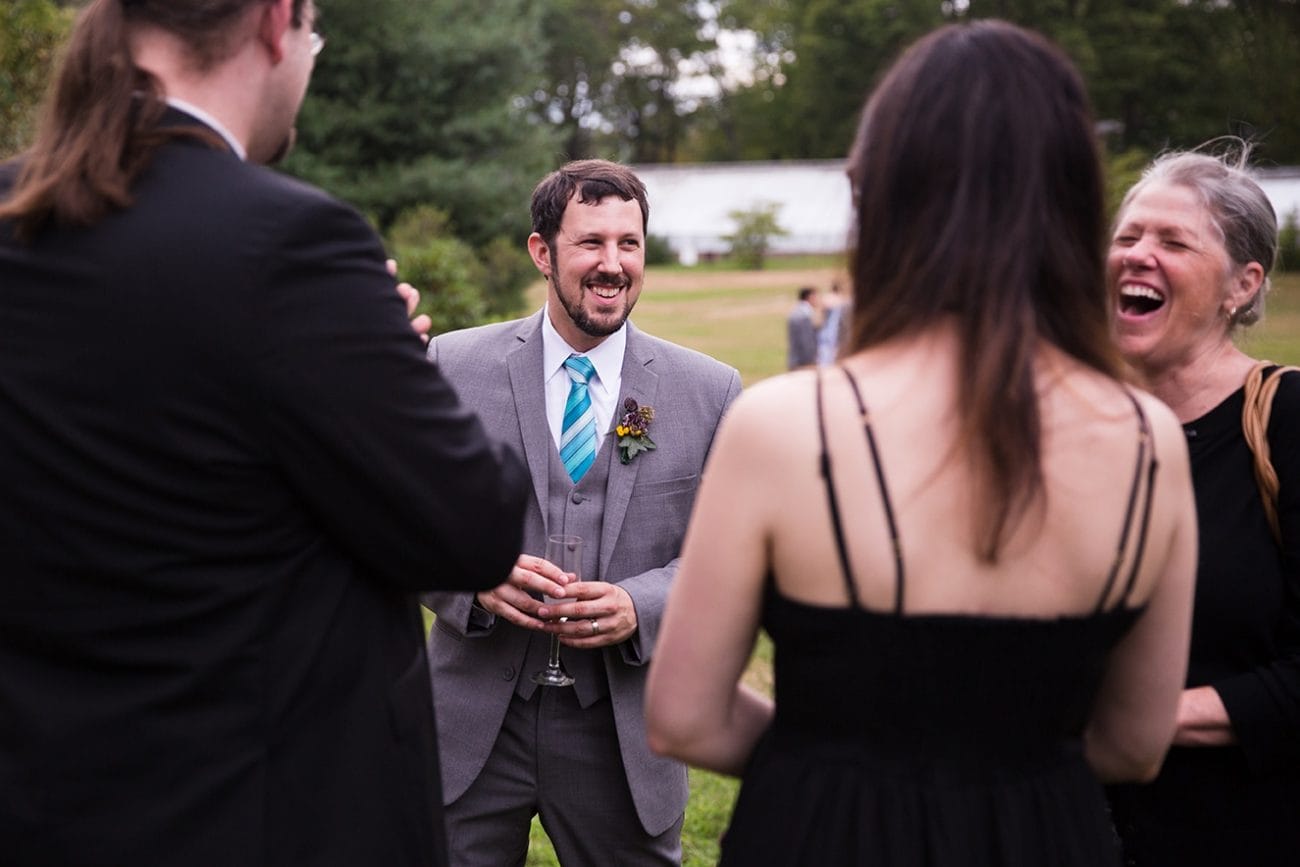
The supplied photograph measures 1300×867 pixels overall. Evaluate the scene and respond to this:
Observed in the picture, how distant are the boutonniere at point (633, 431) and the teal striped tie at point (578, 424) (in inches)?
4.1

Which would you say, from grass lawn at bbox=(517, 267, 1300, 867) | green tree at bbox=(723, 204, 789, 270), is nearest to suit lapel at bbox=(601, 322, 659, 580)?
grass lawn at bbox=(517, 267, 1300, 867)

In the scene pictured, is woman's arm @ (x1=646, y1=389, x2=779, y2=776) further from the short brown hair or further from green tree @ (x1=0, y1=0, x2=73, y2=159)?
green tree @ (x1=0, y1=0, x2=73, y2=159)

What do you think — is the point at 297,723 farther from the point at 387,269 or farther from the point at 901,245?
the point at 901,245

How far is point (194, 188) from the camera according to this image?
6.04ft

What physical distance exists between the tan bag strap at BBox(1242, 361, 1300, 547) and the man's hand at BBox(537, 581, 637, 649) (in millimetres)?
1623

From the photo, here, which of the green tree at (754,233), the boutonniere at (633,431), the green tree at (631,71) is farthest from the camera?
the green tree at (631,71)

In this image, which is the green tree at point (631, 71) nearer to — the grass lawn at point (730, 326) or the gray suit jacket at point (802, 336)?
the grass lawn at point (730, 326)

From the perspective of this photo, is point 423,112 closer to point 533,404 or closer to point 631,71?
point 533,404

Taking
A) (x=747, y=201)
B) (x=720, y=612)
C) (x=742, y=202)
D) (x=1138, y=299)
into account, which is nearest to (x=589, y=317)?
(x=1138, y=299)

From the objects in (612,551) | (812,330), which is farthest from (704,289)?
(612,551)

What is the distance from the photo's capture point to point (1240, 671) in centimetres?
278

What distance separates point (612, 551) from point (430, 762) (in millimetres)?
1501

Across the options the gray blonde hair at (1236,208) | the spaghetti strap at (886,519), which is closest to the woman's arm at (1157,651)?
the spaghetti strap at (886,519)

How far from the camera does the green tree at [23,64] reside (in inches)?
349
